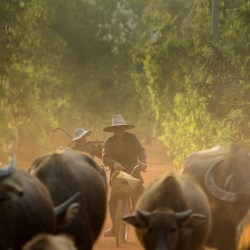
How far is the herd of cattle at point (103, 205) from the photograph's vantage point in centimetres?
1051

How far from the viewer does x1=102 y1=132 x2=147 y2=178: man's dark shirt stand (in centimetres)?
1866

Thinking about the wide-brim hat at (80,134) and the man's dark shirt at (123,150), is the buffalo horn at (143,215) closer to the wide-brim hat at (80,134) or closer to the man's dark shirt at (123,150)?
the man's dark shirt at (123,150)

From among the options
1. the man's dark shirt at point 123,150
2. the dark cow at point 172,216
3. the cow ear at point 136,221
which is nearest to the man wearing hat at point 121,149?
the man's dark shirt at point 123,150

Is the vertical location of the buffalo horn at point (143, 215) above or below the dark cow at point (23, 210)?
below

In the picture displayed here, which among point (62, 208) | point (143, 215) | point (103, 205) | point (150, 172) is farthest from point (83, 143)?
point (150, 172)

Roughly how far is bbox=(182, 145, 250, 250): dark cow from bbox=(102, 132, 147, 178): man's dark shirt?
11.4 feet

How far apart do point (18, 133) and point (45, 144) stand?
10.6 ft

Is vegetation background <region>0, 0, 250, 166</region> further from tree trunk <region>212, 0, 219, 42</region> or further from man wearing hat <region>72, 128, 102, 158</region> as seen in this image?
man wearing hat <region>72, 128, 102, 158</region>

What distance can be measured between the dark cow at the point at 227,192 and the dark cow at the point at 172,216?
0.82 metres

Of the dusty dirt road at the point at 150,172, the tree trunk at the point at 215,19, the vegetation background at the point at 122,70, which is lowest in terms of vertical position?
the dusty dirt road at the point at 150,172

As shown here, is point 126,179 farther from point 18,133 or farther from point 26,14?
point 18,133

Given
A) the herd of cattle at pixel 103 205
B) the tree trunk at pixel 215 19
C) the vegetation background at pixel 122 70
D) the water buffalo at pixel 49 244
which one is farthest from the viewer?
the tree trunk at pixel 215 19

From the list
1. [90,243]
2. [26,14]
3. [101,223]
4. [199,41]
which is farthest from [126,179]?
[26,14]

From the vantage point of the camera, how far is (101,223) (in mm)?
13070
